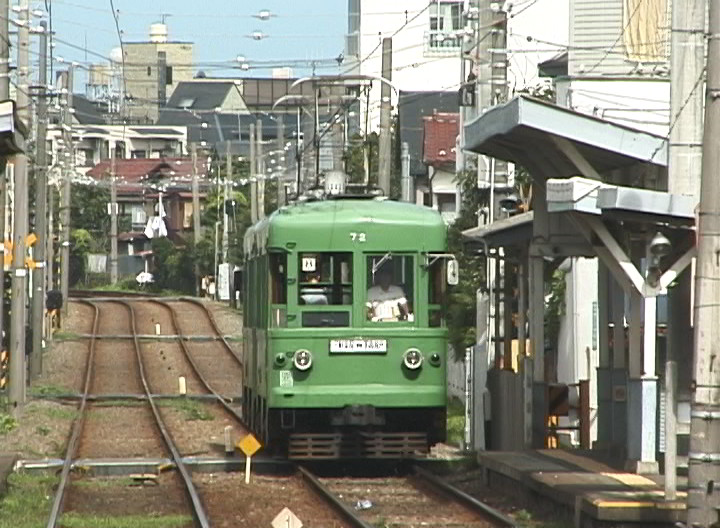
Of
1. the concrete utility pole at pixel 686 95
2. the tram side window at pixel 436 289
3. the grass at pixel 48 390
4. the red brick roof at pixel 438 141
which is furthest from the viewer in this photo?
the red brick roof at pixel 438 141

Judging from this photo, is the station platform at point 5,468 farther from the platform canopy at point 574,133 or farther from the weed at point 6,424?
the platform canopy at point 574,133

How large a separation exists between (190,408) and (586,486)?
15.0 m

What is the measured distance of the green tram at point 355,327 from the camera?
18172mm

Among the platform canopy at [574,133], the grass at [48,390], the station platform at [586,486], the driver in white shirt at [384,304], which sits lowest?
the grass at [48,390]

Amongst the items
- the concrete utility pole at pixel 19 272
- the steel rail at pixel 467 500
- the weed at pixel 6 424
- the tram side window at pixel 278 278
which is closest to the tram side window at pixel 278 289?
the tram side window at pixel 278 278

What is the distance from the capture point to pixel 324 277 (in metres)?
18.4

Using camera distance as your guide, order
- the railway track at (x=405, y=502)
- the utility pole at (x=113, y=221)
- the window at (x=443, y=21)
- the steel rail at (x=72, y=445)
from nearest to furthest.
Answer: the railway track at (x=405, y=502) < the steel rail at (x=72, y=445) < the window at (x=443, y=21) < the utility pole at (x=113, y=221)

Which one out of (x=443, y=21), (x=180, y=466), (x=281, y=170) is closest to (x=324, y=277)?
(x=180, y=466)

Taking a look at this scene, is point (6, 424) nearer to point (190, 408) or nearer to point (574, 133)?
point (190, 408)

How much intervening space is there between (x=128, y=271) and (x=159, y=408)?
68.9 m

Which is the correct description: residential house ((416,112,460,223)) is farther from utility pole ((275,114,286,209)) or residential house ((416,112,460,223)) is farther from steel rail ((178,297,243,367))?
steel rail ((178,297,243,367))

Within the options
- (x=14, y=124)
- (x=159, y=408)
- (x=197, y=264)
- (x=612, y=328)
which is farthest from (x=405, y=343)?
(x=197, y=264)

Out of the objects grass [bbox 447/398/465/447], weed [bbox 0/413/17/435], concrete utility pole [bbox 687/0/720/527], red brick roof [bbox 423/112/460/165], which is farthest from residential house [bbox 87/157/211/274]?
concrete utility pole [bbox 687/0/720/527]

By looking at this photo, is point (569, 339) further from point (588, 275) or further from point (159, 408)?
point (159, 408)
